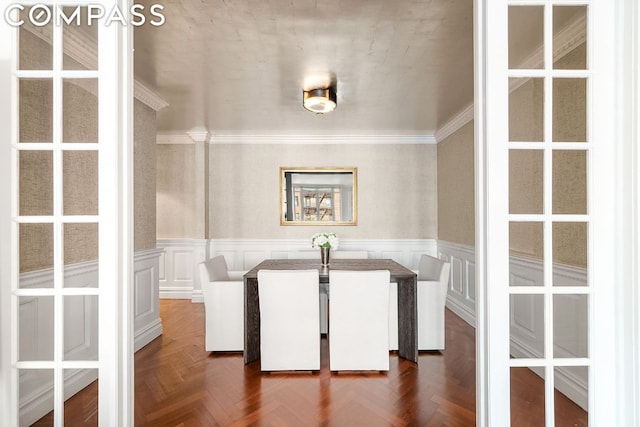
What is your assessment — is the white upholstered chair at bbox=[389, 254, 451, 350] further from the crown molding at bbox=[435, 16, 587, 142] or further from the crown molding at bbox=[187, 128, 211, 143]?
the crown molding at bbox=[187, 128, 211, 143]

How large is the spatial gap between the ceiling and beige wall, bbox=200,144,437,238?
3.13ft

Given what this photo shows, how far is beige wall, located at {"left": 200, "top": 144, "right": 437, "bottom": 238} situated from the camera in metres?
5.34

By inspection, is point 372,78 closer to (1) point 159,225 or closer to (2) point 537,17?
(2) point 537,17

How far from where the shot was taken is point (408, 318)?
306cm

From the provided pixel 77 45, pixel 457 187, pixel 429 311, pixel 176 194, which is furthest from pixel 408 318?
pixel 176 194

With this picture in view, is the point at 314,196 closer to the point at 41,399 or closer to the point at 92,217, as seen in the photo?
the point at 41,399

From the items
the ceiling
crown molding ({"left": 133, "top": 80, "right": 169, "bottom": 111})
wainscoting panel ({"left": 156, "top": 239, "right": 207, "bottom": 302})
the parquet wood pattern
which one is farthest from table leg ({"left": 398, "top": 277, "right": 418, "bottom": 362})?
wainscoting panel ({"left": 156, "top": 239, "right": 207, "bottom": 302})

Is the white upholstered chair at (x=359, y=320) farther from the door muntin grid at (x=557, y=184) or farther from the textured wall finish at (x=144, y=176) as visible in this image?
the textured wall finish at (x=144, y=176)

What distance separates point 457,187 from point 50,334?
454 cm

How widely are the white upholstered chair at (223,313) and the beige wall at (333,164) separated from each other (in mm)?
2202

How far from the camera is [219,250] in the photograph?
5.32 m

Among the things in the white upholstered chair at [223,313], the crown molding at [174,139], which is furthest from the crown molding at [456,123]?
the crown molding at [174,139]

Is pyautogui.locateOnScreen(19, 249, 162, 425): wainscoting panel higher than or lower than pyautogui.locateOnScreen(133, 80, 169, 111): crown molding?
lower
